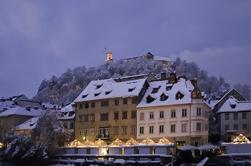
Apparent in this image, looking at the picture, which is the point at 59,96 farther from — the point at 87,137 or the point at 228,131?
the point at 228,131

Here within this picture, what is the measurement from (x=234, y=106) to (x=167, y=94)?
21.1ft

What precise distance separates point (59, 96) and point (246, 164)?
51543 mm

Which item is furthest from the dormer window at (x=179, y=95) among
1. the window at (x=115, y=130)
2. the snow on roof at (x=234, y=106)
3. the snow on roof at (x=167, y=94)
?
the snow on roof at (x=234, y=106)

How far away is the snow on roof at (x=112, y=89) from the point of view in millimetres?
38669

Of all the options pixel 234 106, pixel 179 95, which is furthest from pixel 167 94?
pixel 234 106

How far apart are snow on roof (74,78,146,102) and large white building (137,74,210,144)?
1.08 metres

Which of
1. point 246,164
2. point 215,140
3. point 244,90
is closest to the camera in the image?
point 246,164

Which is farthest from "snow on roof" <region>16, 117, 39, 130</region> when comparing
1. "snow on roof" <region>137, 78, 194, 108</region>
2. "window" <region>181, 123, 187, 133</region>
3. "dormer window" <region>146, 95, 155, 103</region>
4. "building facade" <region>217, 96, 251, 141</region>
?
"building facade" <region>217, 96, 251, 141</region>

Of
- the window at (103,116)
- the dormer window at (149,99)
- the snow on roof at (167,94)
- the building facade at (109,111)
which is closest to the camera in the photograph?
the snow on roof at (167,94)

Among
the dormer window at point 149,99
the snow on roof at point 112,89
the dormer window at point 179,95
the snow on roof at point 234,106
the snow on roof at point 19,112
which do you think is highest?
the snow on roof at point 112,89

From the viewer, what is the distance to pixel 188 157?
3052cm

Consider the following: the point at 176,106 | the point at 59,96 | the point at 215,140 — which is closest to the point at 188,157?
the point at 176,106

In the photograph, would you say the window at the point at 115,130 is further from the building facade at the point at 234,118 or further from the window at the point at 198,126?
the building facade at the point at 234,118

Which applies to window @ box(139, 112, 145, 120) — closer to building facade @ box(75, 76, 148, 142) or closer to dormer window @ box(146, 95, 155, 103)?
building facade @ box(75, 76, 148, 142)
